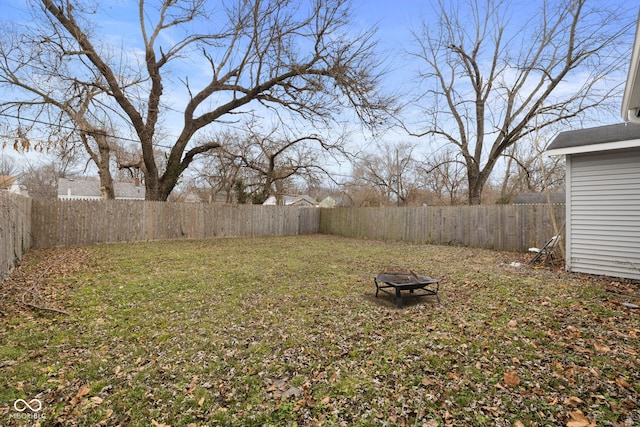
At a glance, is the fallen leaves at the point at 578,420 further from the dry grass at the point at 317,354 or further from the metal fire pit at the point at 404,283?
the metal fire pit at the point at 404,283

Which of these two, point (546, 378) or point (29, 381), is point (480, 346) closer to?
point (546, 378)

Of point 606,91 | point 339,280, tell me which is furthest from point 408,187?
point 339,280

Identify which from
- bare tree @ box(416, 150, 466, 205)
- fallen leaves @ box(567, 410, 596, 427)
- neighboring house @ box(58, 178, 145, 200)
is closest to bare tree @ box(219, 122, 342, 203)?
bare tree @ box(416, 150, 466, 205)

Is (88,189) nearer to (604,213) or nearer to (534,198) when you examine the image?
(604,213)

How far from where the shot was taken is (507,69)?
13.4m

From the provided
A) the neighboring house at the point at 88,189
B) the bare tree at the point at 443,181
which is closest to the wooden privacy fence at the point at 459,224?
the bare tree at the point at 443,181

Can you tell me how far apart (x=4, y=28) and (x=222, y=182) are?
13.2m

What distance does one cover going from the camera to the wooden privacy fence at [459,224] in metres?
9.16

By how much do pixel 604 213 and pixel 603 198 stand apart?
0.28 m

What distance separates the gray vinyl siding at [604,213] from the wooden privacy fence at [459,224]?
2.97m

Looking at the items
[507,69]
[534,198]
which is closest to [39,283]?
[507,69]

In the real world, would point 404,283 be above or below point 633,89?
below

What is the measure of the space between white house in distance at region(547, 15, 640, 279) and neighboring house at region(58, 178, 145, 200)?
2978 cm

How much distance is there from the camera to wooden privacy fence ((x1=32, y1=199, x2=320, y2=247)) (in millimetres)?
9422
